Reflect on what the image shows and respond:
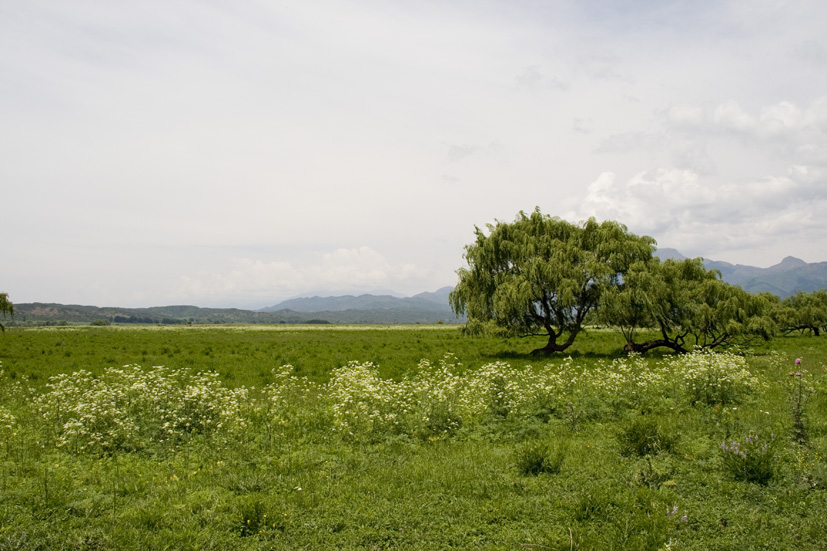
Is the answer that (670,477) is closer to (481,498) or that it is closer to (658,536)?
(658,536)

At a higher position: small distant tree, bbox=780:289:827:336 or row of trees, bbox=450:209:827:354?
row of trees, bbox=450:209:827:354

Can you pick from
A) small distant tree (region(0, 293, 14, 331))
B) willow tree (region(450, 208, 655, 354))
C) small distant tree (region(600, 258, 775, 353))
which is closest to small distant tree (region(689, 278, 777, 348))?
small distant tree (region(600, 258, 775, 353))

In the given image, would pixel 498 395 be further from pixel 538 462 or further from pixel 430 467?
pixel 430 467

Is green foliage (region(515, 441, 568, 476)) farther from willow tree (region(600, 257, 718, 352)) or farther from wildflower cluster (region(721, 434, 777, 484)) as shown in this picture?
willow tree (region(600, 257, 718, 352))

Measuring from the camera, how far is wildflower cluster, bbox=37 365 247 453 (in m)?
10.1

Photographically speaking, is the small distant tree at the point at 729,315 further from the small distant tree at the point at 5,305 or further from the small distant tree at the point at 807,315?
the small distant tree at the point at 5,305

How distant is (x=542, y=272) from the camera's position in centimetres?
2962

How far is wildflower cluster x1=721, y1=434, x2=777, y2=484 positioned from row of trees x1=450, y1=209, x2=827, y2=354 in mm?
20753

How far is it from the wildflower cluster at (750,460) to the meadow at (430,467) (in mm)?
28

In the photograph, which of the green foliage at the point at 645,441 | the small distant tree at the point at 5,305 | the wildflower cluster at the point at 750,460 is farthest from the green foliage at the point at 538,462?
the small distant tree at the point at 5,305

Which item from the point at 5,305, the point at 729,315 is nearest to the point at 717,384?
the point at 729,315

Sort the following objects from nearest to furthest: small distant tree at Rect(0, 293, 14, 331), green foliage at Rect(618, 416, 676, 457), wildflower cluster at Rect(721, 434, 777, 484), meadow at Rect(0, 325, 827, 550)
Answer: meadow at Rect(0, 325, 827, 550) < wildflower cluster at Rect(721, 434, 777, 484) < green foliage at Rect(618, 416, 676, 457) < small distant tree at Rect(0, 293, 14, 331)

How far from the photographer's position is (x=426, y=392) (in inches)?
515

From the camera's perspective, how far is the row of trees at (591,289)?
2860cm
